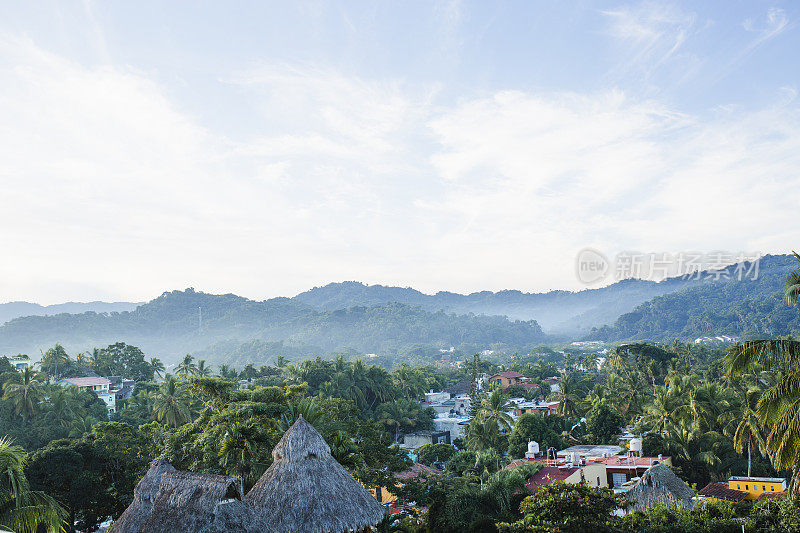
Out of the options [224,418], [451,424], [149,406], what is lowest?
[451,424]

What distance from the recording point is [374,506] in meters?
13.2

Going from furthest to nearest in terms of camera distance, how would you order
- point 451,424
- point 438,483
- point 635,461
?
point 451,424 → point 635,461 → point 438,483

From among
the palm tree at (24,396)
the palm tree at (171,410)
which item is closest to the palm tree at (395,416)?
the palm tree at (171,410)

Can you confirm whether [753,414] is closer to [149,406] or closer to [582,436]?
[582,436]

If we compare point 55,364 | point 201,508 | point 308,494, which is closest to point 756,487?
point 308,494

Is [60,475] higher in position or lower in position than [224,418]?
lower

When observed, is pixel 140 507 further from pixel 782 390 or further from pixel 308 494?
pixel 782 390

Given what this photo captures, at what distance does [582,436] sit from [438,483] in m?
20.1

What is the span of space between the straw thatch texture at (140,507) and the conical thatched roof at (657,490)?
508 inches

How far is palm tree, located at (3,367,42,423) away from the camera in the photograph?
34.7 meters

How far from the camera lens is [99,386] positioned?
52.8 metres

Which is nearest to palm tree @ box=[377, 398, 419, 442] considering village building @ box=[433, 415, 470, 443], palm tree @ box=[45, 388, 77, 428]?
village building @ box=[433, 415, 470, 443]

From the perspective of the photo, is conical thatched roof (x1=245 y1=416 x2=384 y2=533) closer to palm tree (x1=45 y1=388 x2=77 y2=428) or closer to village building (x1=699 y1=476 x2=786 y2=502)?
village building (x1=699 y1=476 x2=786 y2=502)

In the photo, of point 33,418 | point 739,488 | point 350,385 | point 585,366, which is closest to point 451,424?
point 350,385
